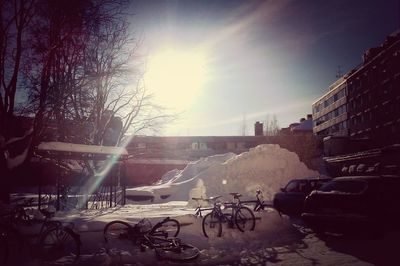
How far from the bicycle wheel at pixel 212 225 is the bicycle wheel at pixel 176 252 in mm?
1985

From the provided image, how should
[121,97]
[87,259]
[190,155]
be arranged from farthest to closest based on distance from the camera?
[190,155] < [121,97] < [87,259]

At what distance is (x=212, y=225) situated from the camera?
1022cm

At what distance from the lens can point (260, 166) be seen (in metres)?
24.9

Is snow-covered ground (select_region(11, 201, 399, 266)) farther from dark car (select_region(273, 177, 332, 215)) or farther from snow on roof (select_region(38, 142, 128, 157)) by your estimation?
snow on roof (select_region(38, 142, 128, 157))

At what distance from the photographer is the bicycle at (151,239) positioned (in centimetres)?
772

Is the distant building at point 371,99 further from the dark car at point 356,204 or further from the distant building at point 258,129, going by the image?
the dark car at point 356,204

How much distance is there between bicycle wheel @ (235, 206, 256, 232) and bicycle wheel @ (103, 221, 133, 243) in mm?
3334

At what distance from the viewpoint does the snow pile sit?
23250 millimetres

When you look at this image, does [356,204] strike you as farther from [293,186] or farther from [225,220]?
[293,186]

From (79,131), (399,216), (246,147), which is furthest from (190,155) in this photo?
(399,216)

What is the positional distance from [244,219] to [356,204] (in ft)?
10.0

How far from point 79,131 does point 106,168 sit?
13.0 feet

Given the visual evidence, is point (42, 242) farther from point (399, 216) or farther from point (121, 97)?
point (121, 97)

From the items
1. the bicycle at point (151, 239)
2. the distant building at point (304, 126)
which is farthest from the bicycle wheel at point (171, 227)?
the distant building at point (304, 126)
